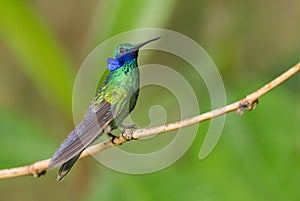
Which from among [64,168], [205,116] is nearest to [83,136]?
[64,168]

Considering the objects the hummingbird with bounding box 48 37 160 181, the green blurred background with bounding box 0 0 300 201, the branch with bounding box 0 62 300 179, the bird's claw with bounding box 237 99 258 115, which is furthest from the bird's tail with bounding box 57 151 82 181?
the green blurred background with bounding box 0 0 300 201

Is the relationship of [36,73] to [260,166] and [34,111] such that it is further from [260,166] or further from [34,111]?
[34,111]

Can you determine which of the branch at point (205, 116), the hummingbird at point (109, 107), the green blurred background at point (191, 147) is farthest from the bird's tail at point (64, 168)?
the green blurred background at point (191, 147)

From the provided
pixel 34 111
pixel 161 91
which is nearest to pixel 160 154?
pixel 161 91

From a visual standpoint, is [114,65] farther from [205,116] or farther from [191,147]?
[191,147]

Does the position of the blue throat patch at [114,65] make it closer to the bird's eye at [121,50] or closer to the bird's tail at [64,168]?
the bird's eye at [121,50]

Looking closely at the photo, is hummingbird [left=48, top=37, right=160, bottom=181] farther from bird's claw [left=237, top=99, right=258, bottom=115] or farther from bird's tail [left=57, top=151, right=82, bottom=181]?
bird's claw [left=237, top=99, right=258, bottom=115]

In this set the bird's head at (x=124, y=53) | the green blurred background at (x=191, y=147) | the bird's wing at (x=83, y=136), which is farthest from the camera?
the green blurred background at (x=191, y=147)
